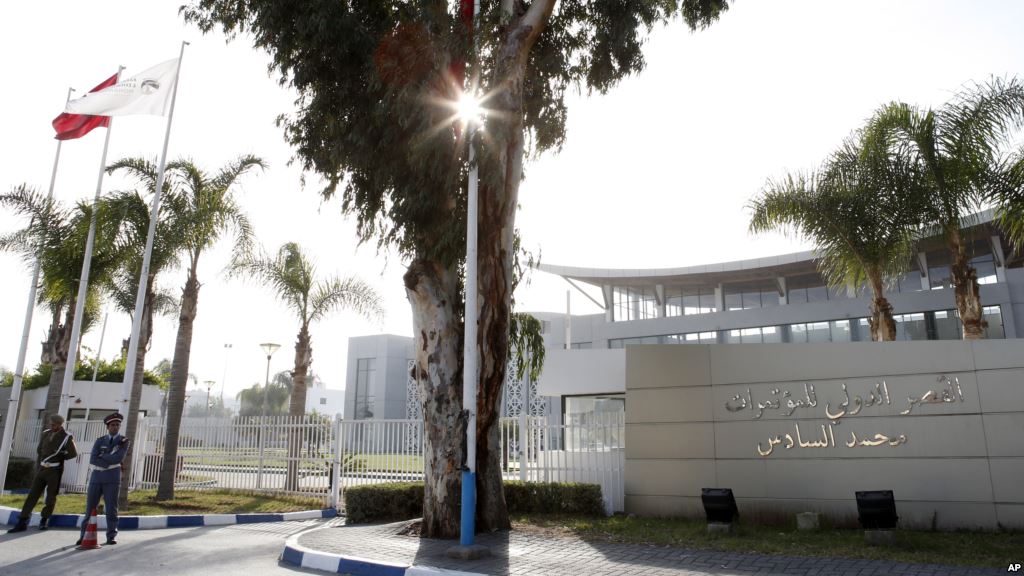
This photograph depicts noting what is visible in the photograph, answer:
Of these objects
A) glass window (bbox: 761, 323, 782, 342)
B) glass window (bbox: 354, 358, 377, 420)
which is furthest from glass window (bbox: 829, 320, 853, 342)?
glass window (bbox: 354, 358, 377, 420)

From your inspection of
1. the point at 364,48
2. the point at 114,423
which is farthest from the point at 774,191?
the point at 114,423

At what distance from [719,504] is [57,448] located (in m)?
9.64

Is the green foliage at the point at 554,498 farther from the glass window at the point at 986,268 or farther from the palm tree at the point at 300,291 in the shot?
the glass window at the point at 986,268

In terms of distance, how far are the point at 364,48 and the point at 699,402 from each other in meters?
7.25

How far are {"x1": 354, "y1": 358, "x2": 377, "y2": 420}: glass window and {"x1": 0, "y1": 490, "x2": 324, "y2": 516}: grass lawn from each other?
40601mm

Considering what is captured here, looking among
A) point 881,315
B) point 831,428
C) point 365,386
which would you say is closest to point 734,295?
point 881,315

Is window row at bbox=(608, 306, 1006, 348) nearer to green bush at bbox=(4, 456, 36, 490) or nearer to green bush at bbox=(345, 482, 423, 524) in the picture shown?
green bush at bbox=(345, 482, 423, 524)

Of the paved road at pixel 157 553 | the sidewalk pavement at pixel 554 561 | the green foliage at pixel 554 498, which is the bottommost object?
the paved road at pixel 157 553

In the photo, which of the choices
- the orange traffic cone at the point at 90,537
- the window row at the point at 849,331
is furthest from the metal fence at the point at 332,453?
the window row at the point at 849,331

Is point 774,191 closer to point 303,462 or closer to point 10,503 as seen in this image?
point 303,462

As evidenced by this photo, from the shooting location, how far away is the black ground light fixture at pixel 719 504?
27.8 ft

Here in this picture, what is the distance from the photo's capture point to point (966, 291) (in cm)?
1137

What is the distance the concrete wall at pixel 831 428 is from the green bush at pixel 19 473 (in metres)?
16.2

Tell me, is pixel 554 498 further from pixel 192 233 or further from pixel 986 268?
pixel 986 268
